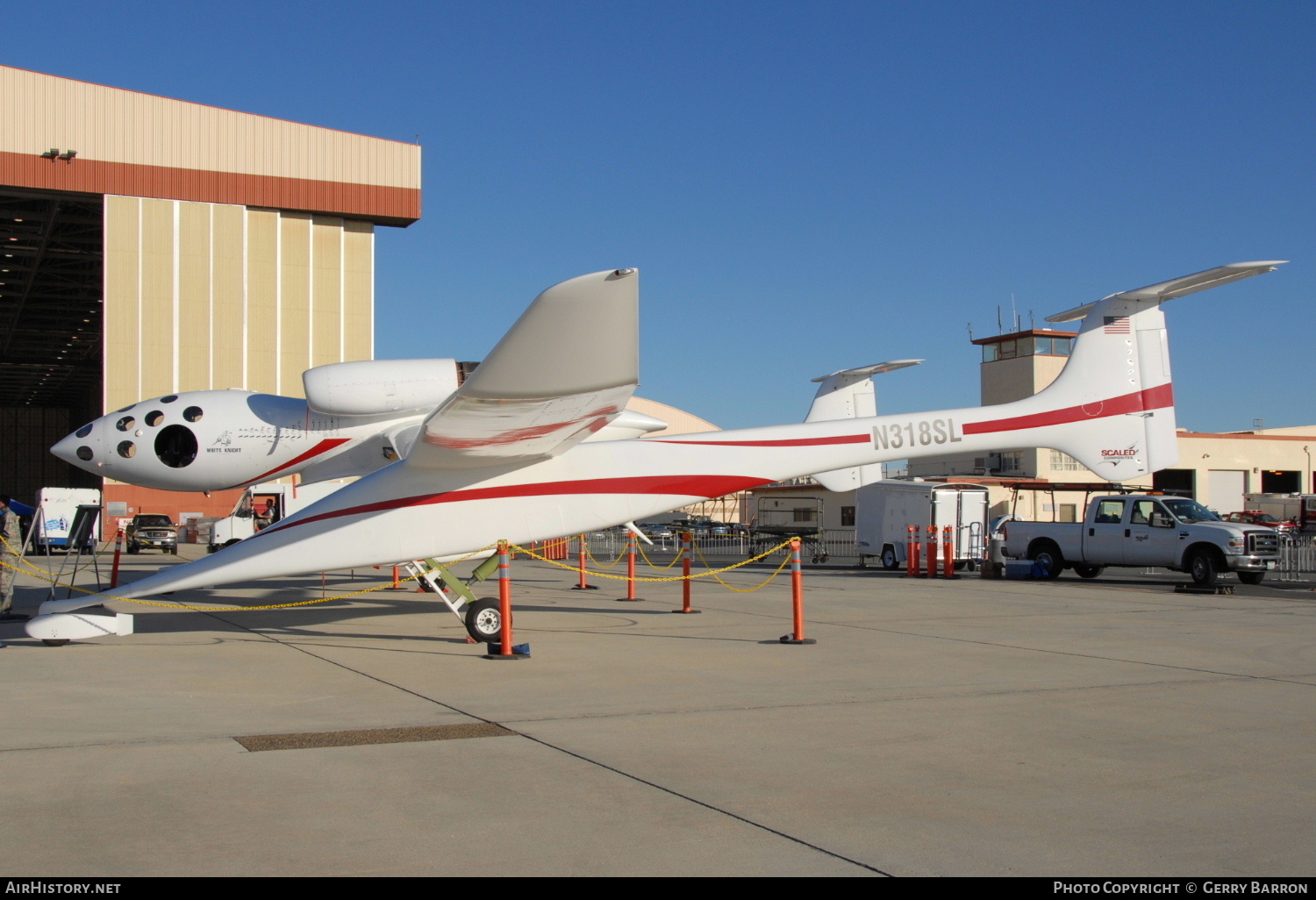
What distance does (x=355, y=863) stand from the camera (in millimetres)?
4254

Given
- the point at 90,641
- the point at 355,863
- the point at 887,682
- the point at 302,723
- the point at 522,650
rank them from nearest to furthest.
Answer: the point at 355,863 < the point at 302,723 < the point at 887,682 < the point at 522,650 < the point at 90,641

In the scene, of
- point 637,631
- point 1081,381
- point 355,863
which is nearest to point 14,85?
point 637,631

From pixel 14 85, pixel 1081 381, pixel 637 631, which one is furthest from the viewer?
pixel 14 85

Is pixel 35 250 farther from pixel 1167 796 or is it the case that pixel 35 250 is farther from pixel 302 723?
pixel 1167 796

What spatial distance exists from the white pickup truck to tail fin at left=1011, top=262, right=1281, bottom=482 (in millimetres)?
8705

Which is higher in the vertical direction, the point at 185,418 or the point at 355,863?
the point at 185,418

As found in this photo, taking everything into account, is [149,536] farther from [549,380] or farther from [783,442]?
[549,380]

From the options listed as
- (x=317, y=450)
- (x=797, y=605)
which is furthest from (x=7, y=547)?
(x=797, y=605)

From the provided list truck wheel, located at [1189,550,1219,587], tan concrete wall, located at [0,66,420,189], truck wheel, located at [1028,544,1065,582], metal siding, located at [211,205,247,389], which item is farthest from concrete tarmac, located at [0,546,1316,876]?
tan concrete wall, located at [0,66,420,189]

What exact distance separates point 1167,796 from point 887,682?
365 cm

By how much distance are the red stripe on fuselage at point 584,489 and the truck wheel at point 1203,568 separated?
12395 mm

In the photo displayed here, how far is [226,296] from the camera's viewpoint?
4041 centimetres

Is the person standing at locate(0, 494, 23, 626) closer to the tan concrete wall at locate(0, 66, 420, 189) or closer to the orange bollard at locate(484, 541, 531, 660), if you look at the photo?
the orange bollard at locate(484, 541, 531, 660)

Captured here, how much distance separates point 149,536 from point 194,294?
360 inches
